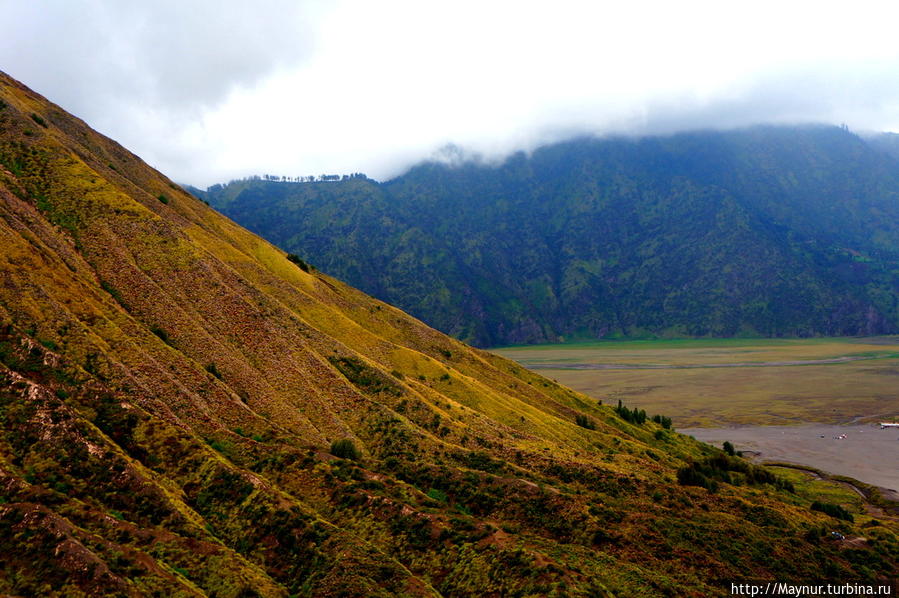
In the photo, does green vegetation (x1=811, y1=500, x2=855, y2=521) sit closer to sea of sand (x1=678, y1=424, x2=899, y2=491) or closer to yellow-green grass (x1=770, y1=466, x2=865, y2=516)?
yellow-green grass (x1=770, y1=466, x2=865, y2=516)

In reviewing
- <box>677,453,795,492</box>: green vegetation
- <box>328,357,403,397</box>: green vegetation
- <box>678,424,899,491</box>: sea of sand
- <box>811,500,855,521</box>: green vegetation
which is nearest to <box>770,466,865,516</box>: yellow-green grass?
<box>677,453,795,492</box>: green vegetation

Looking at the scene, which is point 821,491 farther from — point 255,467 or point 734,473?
point 255,467

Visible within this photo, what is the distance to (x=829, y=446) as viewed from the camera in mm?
113500

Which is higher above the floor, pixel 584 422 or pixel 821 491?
pixel 584 422

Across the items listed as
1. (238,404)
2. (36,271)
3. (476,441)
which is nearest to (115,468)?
(238,404)

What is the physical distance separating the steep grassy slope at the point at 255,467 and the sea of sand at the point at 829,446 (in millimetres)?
37941

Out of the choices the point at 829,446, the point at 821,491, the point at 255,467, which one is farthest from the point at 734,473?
the point at 255,467

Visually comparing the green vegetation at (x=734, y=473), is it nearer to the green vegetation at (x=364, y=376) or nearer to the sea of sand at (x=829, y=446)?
the sea of sand at (x=829, y=446)

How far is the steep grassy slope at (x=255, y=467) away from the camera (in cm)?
2794

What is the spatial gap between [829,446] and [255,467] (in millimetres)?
121489

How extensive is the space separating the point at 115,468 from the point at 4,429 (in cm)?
604

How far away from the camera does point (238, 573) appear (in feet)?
89.2

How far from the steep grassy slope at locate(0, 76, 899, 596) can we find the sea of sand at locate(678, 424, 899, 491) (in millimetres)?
37941

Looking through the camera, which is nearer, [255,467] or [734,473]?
[255,467]
